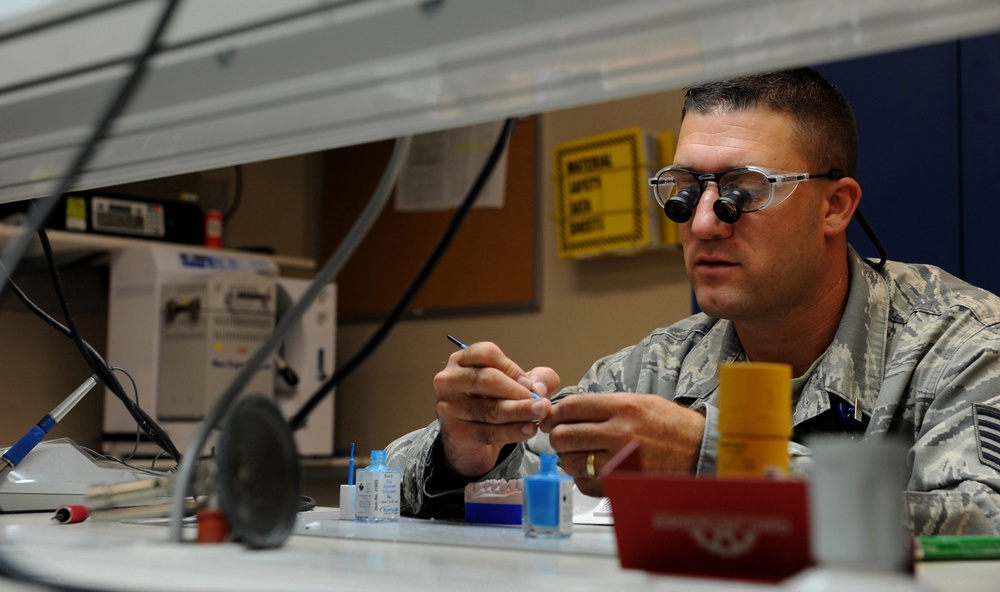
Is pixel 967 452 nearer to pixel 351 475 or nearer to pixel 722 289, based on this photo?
pixel 722 289

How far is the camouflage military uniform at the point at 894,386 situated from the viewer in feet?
3.92

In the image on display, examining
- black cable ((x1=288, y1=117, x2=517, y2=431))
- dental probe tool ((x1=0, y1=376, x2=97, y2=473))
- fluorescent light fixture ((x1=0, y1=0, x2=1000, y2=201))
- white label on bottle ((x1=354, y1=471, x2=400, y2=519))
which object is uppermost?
fluorescent light fixture ((x1=0, y1=0, x2=1000, y2=201))

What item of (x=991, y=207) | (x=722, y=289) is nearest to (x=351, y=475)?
(x=722, y=289)

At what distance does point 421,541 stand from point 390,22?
0.48 meters

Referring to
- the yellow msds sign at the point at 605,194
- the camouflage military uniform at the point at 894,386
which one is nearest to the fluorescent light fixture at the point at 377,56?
the camouflage military uniform at the point at 894,386

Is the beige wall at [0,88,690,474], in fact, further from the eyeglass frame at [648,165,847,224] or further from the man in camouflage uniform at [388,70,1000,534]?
the eyeglass frame at [648,165,847,224]

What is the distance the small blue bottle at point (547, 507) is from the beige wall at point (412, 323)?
2.17 metres

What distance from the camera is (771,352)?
5.59 feet

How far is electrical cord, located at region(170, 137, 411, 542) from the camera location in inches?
26.6

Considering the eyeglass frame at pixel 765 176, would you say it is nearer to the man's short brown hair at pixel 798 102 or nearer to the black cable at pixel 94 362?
the man's short brown hair at pixel 798 102

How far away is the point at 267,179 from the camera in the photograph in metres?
4.16

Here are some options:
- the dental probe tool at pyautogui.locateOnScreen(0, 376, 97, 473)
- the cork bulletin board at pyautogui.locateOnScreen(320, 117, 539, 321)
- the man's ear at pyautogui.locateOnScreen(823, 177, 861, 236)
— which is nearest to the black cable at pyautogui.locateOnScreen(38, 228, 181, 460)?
the dental probe tool at pyautogui.locateOnScreen(0, 376, 97, 473)

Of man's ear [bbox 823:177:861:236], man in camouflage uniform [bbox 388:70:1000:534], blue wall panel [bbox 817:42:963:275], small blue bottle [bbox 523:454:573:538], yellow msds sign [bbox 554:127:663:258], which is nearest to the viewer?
small blue bottle [bbox 523:454:573:538]

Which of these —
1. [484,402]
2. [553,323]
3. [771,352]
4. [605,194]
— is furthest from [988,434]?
[553,323]
